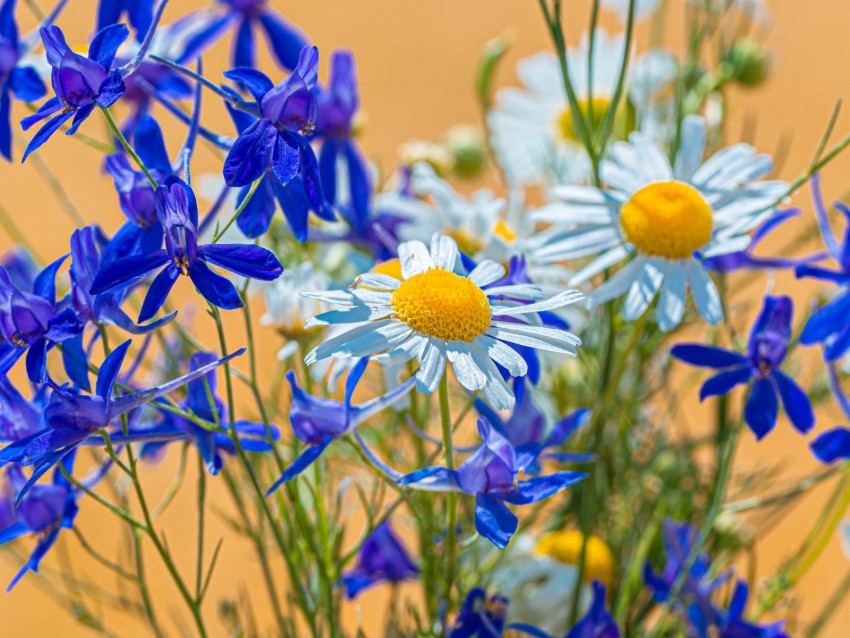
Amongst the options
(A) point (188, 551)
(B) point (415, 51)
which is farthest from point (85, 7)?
(A) point (188, 551)

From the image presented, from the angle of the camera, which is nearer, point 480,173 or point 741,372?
point 741,372

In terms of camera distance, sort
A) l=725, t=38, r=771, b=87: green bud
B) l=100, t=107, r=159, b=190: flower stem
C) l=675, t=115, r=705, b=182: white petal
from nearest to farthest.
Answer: l=100, t=107, r=159, b=190: flower stem, l=675, t=115, r=705, b=182: white petal, l=725, t=38, r=771, b=87: green bud

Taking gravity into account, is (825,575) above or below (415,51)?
below

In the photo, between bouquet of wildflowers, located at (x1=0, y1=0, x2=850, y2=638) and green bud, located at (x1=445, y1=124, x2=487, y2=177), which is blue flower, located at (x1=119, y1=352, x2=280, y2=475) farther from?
green bud, located at (x1=445, y1=124, x2=487, y2=177)

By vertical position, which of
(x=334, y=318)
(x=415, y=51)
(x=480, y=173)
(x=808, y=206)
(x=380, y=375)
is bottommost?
(x=334, y=318)

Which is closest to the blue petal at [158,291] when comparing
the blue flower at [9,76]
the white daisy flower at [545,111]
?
the blue flower at [9,76]

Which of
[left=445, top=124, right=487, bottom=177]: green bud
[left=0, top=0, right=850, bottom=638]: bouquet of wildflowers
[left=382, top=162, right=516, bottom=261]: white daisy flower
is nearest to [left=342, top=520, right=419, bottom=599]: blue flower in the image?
[left=0, top=0, right=850, bottom=638]: bouquet of wildflowers

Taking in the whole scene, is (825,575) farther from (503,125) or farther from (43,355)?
(43,355)
